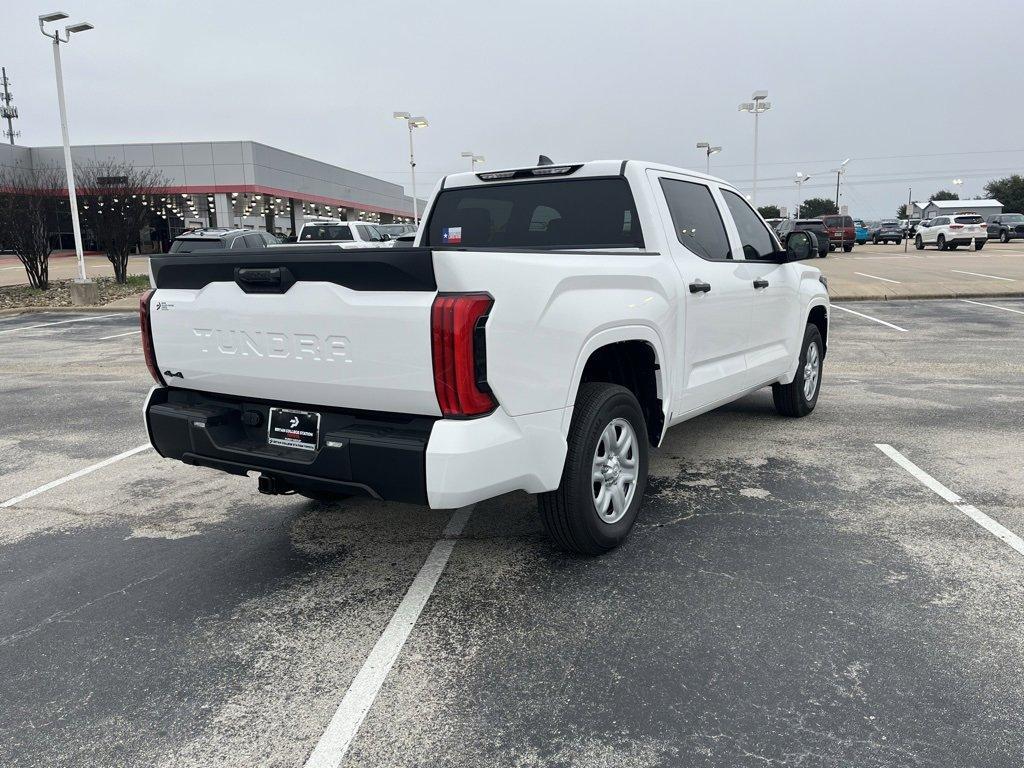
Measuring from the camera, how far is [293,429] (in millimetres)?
3447

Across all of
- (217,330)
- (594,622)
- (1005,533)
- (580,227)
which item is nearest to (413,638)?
(594,622)

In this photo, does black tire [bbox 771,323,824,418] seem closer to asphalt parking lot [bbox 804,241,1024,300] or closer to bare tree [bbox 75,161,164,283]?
asphalt parking lot [bbox 804,241,1024,300]

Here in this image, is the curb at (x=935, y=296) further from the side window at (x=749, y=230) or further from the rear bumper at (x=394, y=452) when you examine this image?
the rear bumper at (x=394, y=452)

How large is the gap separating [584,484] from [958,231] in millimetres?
39513

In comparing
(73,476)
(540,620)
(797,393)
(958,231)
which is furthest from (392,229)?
(540,620)

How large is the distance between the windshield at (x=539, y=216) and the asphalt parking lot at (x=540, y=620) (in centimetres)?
160

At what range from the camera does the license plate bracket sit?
133 inches

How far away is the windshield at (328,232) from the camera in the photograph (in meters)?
21.1

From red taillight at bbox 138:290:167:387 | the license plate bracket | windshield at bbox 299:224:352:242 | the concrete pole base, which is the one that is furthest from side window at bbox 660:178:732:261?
the concrete pole base

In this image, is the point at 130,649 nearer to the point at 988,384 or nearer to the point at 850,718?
the point at 850,718

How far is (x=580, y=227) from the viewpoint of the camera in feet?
15.4

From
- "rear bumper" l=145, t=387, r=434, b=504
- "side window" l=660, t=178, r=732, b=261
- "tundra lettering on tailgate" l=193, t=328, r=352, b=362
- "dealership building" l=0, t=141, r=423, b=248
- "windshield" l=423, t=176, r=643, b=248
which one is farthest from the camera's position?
"dealership building" l=0, t=141, r=423, b=248

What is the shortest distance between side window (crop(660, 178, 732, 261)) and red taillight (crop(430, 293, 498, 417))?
6.89ft

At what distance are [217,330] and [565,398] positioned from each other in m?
1.58
